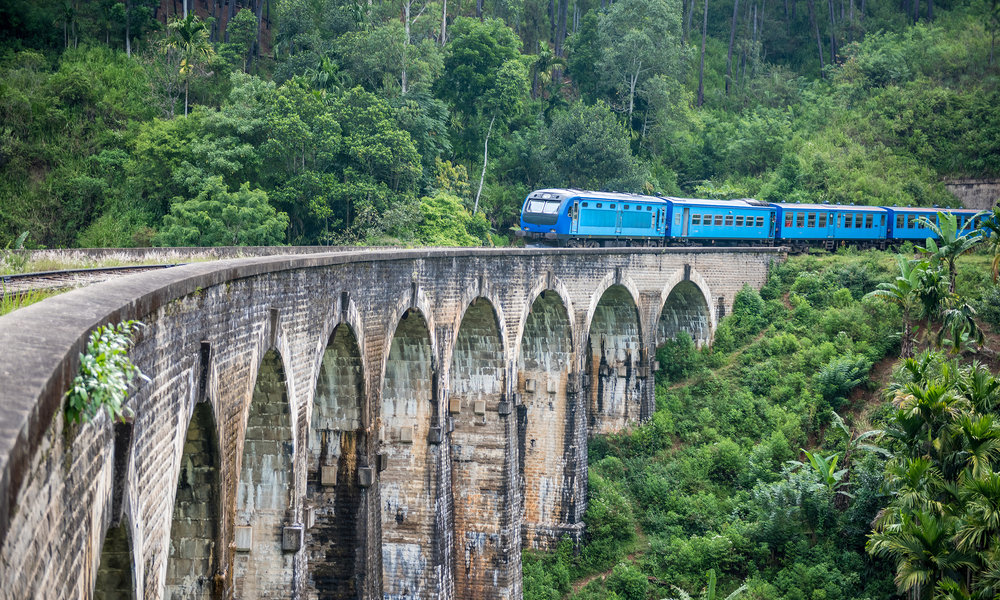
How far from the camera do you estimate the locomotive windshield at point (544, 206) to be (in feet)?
107

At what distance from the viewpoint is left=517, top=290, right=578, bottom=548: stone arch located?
2861 centimetres

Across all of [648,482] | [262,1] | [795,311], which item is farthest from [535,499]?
[262,1]

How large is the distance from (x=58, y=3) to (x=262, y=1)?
41.4 ft

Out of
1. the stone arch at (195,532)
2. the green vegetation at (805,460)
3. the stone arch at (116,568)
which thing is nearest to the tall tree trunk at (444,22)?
the green vegetation at (805,460)

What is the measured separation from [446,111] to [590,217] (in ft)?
43.1

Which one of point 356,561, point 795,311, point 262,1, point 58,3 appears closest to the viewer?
point 356,561

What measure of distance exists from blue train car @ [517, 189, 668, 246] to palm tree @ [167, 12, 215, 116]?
1492cm

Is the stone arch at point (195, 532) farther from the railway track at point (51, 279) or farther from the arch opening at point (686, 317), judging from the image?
the arch opening at point (686, 317)

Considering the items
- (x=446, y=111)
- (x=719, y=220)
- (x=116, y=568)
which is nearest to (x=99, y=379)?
A: (x=116, y=568)

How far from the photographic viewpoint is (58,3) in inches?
1674

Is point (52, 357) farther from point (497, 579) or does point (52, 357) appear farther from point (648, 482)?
point (648, 482)

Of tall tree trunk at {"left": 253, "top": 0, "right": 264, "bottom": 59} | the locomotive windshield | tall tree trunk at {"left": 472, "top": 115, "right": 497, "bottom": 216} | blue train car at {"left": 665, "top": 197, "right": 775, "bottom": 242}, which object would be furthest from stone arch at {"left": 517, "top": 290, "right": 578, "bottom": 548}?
tall tree trunk at {"left": 253, "top": 0, "right": 264, "bottom": 59}

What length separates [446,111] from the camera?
4391 cm

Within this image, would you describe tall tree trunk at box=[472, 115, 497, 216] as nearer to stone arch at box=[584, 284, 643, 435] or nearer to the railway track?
stone arch at box=[584, 284, 643, 435]
